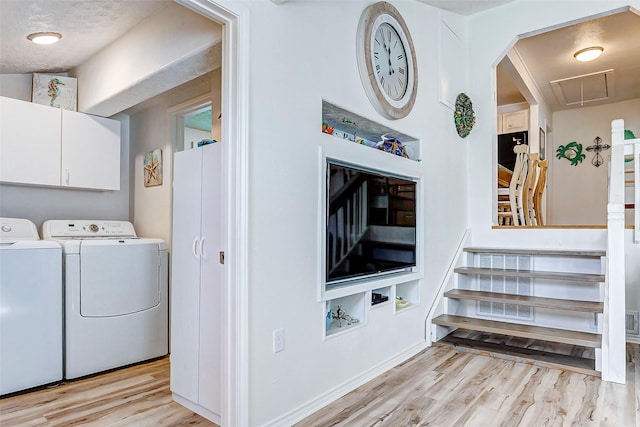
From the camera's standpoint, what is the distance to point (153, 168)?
3.70 meters

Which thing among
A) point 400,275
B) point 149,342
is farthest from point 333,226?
point 149,342

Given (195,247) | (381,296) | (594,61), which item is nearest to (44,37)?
(195,247)

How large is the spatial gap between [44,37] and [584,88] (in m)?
6.77

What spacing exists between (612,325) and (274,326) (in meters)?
2.22

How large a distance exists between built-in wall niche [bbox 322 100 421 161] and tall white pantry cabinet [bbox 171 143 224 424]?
2.53 feet

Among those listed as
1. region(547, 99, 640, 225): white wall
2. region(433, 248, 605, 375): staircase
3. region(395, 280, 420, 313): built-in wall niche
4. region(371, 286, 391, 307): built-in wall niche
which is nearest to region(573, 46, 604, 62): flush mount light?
region(547, 99, 640, 225): white wall

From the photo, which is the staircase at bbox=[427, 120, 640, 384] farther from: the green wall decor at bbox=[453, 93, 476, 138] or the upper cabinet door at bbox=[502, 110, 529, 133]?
the upper cabinet door at bbox=[502, 110, 529, 133]

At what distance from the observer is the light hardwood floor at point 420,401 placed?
2092 mm

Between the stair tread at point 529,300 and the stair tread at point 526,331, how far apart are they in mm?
179

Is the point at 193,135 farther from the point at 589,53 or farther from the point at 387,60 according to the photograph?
the point at 589,53

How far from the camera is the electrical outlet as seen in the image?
1.98m

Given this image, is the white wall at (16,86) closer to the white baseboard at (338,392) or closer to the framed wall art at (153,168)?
the framed wall art at (153,168)

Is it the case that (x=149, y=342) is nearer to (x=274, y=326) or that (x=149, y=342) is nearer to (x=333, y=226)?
(x=274, y=326)

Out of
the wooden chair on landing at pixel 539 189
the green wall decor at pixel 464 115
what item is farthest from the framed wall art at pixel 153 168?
the wooden chair on landing at pixel 539 189
